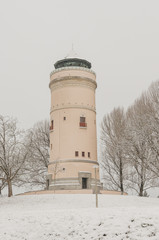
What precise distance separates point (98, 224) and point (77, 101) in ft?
83.8

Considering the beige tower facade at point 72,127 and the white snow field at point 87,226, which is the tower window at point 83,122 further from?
the white snow field at point 87,226

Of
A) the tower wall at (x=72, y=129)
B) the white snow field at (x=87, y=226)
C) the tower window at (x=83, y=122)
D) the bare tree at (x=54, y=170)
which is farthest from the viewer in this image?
the tower window at (x=83, y=122)

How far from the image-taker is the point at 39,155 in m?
40.8

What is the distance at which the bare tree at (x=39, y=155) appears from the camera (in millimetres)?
38875

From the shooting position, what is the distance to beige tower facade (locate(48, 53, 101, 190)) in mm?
33531

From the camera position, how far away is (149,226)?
32.5 ft

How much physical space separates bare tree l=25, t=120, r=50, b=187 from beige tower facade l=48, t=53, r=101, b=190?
4716mm

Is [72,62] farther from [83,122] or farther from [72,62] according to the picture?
[83,122]

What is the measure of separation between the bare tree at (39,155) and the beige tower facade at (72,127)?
472cm

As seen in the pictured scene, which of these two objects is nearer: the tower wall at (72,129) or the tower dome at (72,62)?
the tower wall at (72,129)

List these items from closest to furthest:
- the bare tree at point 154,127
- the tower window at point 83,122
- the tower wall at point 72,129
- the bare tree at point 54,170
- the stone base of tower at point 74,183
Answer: the bare tree at point 154,127
the stone base of tower at point 74,183
the bare tree at point 54,170
the tower wall at point 72,129
the tower window at point 83,122

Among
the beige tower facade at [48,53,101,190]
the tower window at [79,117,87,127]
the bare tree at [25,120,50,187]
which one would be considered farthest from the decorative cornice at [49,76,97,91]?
the bare tree at [25,120,50,187]

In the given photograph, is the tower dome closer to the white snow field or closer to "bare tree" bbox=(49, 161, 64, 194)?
"bare tree" bbox=(49, 161, 64, 194)

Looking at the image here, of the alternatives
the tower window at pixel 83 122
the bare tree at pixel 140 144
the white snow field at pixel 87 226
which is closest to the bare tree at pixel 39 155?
the tower window at pixel 83 122
